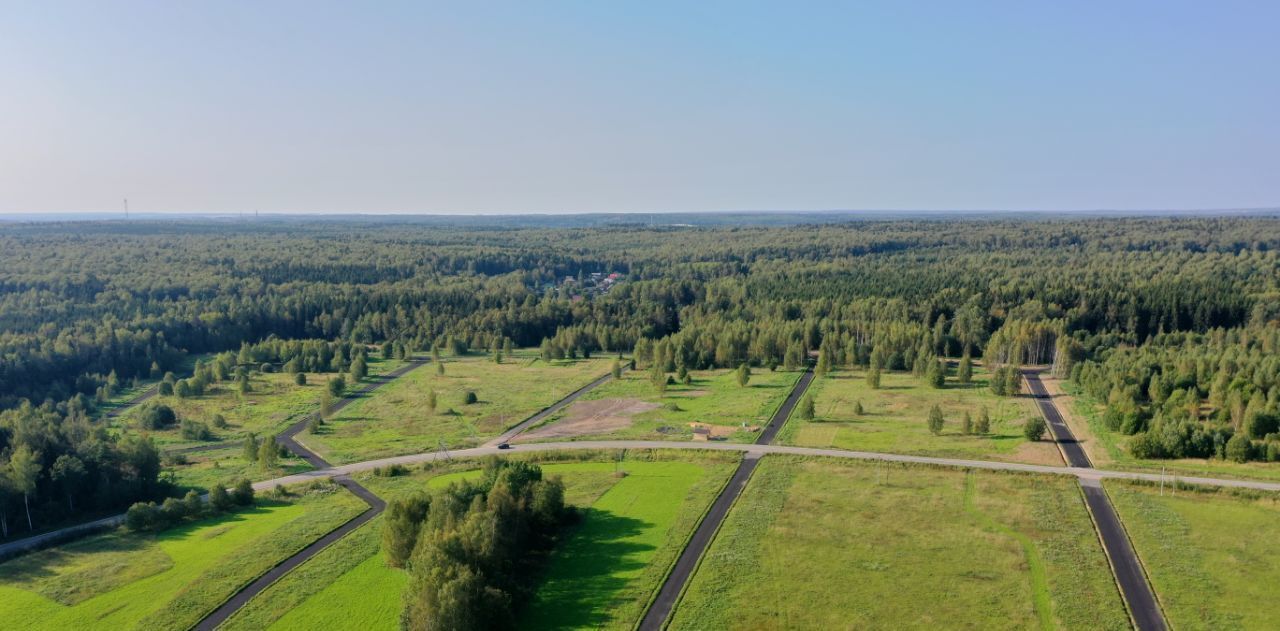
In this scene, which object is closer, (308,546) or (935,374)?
(308,546)

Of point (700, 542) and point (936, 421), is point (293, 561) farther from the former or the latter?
point (936, 421)

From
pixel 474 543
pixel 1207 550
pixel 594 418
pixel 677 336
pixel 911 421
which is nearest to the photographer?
pixel 474 543

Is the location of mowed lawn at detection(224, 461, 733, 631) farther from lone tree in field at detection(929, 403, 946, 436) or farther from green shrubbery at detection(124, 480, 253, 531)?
lone tree in field at detection(929, 403, 946, 436)

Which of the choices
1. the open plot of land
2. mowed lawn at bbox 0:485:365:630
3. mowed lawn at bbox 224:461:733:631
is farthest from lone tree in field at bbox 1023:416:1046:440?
mowed lawn at bbox 0:485:365:630

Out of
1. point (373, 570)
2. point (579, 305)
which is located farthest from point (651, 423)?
point (579, 305)

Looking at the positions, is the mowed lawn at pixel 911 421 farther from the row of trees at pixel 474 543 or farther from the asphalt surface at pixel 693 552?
the row of trees at pixel 474 543

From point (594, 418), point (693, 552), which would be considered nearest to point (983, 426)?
point (693, 552)

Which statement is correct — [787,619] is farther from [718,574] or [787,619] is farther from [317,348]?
[317,348]
